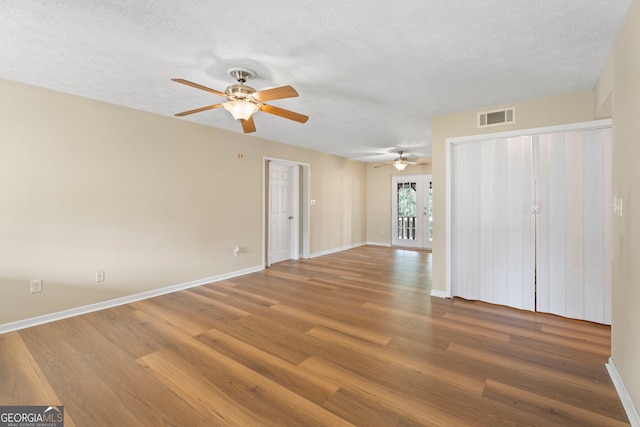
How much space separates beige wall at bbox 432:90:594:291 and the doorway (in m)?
4.15

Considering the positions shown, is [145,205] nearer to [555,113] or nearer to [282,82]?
[282,82]

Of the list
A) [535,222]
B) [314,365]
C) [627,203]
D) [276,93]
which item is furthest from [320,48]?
[535,222]

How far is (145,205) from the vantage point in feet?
12.5

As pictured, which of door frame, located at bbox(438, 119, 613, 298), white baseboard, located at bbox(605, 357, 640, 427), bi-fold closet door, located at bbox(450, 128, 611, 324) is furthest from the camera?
door frame, located at bbox(438, 119, 613, 298)

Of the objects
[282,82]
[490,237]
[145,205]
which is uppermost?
[282,82]

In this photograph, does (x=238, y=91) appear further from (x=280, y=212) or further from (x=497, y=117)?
(x=280, y=212)

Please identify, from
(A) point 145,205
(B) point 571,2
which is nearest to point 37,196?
(A) point 145,205

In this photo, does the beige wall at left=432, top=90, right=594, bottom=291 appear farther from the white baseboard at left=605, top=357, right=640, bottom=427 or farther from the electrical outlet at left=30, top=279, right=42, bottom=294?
the electrical outlet at left=30, top=279, right=42, bottom=294

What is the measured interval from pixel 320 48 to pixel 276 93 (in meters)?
0.48

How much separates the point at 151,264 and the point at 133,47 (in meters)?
2.69

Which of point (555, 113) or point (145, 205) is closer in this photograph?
point (555, 113)

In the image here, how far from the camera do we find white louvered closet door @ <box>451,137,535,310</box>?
3385 mm

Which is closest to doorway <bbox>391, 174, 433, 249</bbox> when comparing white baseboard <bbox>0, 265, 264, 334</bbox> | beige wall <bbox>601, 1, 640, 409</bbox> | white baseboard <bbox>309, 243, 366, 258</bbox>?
white baseboard <bbox>309, 243, 366, 258</bbox>

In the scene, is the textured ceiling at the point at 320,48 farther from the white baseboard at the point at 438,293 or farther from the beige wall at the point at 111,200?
the white baseboard at the point at 438,293
